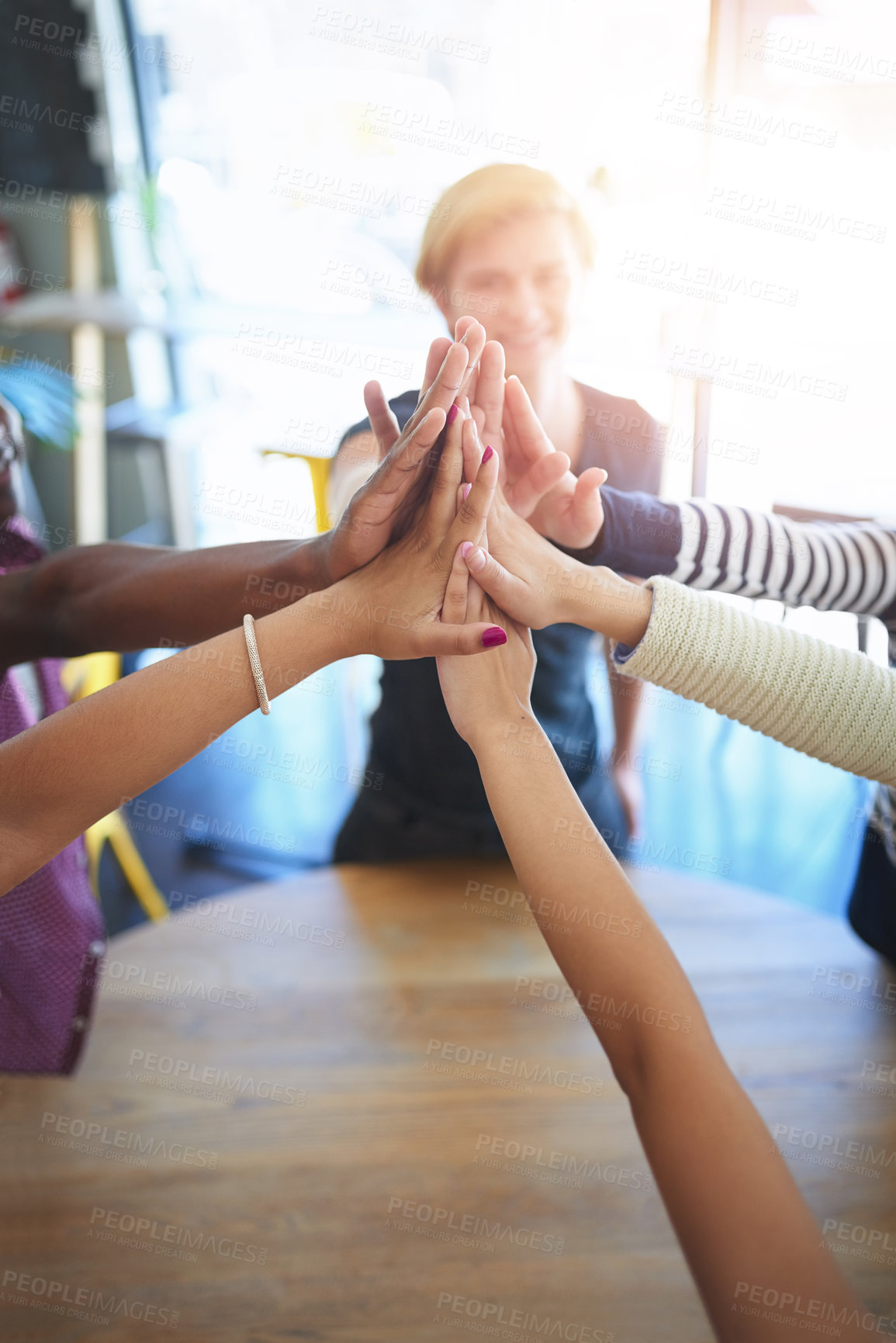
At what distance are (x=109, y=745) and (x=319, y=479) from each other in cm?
65

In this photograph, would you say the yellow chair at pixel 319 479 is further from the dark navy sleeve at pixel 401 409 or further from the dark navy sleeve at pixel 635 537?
the dark navy sleeve at pixel 635 537

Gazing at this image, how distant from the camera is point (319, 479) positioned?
1.09 meters

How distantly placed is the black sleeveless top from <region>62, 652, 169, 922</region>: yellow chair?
17.8 inches

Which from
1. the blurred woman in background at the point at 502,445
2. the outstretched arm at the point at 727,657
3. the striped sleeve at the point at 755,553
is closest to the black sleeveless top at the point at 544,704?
the blurred woman in background at the point at 502,445

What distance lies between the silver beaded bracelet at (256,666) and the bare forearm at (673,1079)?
0.54 feet

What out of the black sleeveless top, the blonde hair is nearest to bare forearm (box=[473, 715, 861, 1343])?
the black sleeveless top

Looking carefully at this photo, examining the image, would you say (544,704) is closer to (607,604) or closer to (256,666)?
(607,604)

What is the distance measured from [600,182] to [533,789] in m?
0.60

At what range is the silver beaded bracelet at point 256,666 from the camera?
0.55 meters

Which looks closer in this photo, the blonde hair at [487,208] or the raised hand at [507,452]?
the raised hand at [507,452]

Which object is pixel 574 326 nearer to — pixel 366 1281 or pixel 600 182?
pixel 600 182

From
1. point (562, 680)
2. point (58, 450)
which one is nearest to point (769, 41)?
point (562, 680)

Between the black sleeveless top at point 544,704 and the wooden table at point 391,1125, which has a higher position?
the black sleeveless top at point 544,704

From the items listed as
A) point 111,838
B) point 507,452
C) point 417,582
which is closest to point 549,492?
point 507,452
